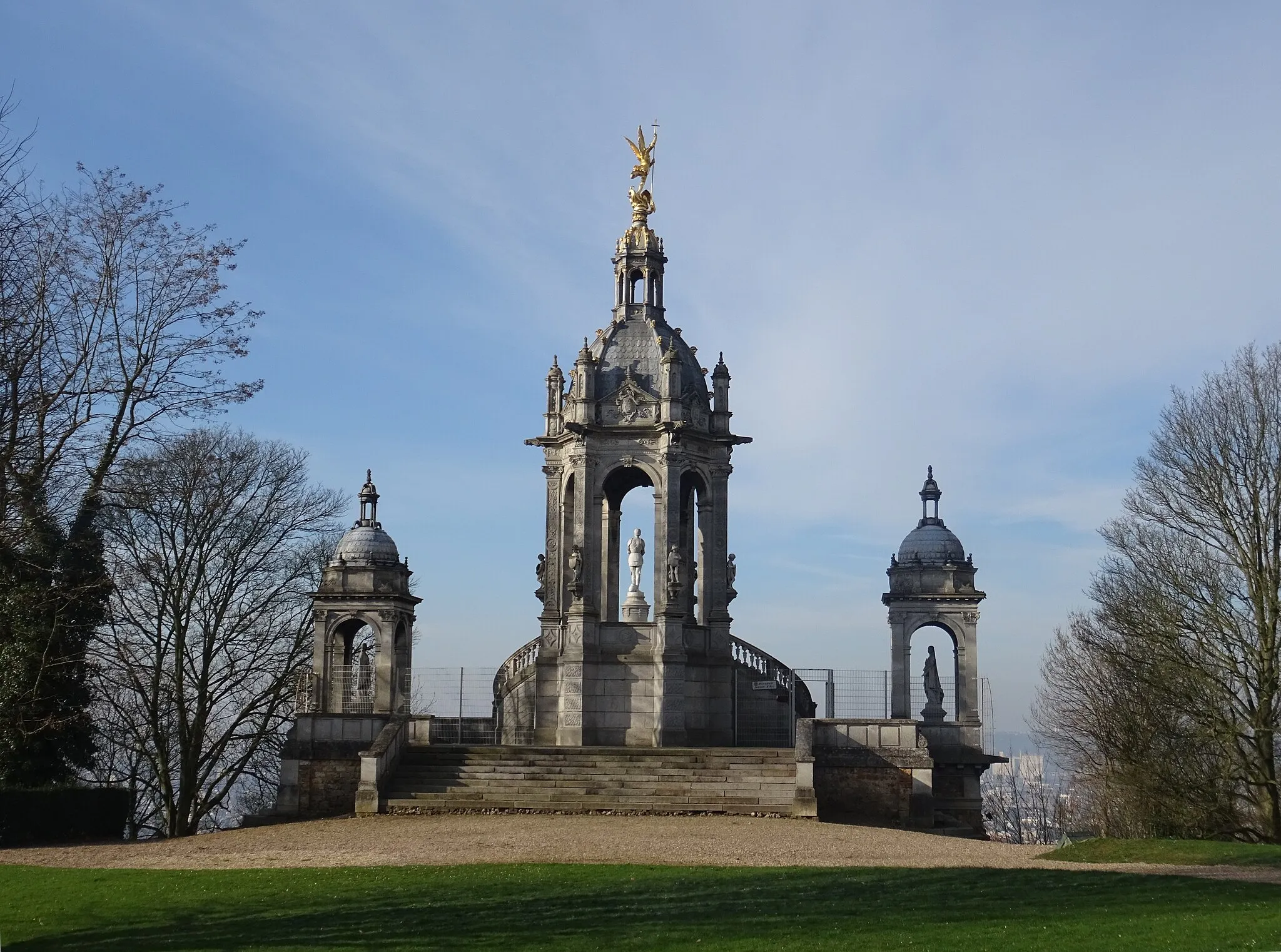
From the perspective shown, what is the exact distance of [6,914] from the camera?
57.8ft

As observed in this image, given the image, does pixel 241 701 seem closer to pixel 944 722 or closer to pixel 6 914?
pixel 944 722

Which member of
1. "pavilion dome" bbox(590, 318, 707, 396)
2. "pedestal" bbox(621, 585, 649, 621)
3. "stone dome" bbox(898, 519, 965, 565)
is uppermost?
"pavilion dome" bbox(590, 318, 707, 396)

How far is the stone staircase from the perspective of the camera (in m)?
28.7

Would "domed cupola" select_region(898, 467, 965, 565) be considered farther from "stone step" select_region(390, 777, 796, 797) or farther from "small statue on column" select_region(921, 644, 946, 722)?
"stone step" select_region(390, 777, 796, 797)

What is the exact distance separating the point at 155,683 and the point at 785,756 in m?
16.1

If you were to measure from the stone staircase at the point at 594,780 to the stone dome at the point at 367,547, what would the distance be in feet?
43.1

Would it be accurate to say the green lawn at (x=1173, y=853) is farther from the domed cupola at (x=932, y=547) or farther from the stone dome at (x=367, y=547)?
the stone dome at (x=367, y=547)

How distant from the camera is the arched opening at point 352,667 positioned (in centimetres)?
4353

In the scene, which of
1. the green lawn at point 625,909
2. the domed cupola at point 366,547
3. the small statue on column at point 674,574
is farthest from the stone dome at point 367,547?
the green lawn at point 625,909

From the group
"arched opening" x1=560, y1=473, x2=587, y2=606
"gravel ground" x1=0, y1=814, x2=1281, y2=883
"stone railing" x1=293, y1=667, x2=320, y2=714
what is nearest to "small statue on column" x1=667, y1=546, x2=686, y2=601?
"arched opening" x1=560, y1=473, x2=587, y2=606

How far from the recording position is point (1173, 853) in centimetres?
2309

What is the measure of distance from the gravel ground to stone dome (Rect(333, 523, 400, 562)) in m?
16.2

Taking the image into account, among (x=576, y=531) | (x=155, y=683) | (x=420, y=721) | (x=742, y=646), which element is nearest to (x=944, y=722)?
(x=742, y=646)

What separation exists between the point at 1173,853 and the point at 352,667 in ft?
91.9
